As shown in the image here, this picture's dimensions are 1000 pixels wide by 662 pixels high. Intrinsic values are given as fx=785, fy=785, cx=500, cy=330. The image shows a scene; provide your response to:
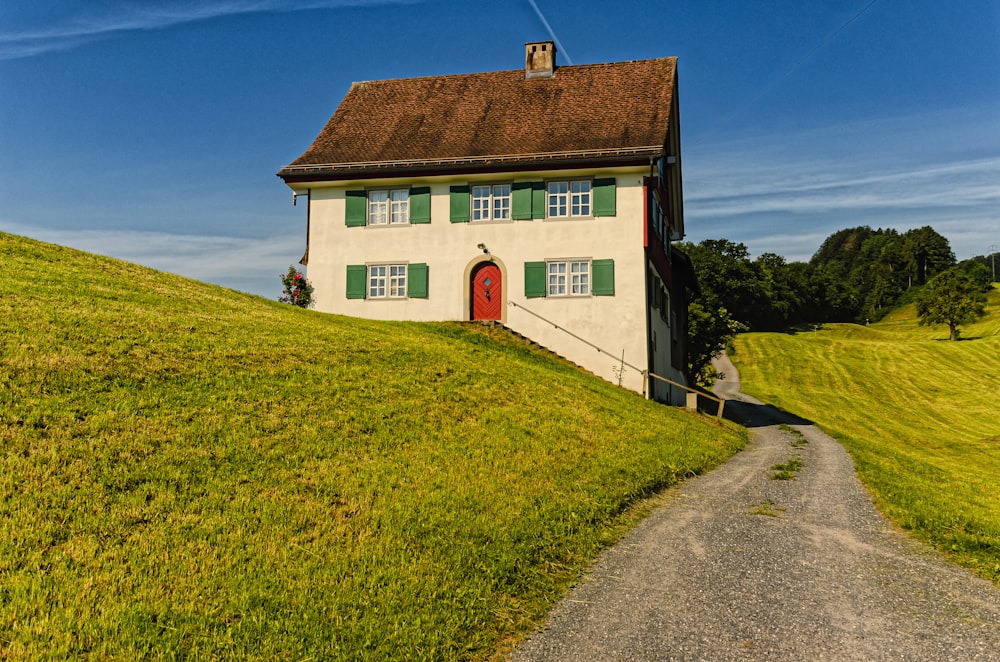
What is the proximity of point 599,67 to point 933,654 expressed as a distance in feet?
95.4

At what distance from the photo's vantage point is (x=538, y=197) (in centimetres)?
2784

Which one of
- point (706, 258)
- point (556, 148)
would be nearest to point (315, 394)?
point (556, 148)

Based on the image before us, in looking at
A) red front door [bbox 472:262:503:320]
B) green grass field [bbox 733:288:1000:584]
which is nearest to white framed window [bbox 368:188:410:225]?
red front door [bbox 472:262:503:320]

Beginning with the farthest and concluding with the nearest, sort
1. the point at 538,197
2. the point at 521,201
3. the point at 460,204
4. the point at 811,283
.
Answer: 1. the point at 811,283
2. the point at 460,204
3. the point at 521,201
4. the point at 538,197

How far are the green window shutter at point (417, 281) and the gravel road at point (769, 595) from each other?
17.6m

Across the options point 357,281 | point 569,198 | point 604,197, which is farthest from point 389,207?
point 604,197

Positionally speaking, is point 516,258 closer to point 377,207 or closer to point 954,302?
point 377,207

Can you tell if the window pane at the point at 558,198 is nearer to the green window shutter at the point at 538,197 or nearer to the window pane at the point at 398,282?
the green window shutter at the point at 538,197

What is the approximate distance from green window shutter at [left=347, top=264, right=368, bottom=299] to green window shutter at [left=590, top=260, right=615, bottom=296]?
27.3 feet

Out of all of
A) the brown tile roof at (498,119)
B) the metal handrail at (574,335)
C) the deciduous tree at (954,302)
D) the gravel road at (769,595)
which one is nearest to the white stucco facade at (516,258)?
the metal handrail at (574,335)

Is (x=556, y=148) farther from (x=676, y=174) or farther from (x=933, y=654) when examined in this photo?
(x=933, y=654)

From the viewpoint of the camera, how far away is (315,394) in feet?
42.6

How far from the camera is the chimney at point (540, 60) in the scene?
1268 inches

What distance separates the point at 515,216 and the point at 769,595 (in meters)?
21.4
